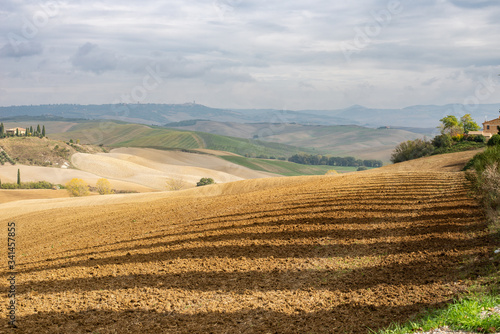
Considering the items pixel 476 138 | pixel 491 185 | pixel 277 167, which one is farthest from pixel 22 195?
pixel 277 167

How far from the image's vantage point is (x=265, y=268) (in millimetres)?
11680

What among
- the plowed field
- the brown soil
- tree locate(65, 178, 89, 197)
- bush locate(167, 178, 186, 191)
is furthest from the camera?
bush locate(167, 178, 186, 191)

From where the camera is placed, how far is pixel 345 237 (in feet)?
46.4

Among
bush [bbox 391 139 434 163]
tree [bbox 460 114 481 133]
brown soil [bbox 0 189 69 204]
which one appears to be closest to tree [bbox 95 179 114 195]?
brown soil [bbox 0 189 69 204]

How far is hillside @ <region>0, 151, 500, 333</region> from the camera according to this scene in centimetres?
871

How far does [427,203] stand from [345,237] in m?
6.95

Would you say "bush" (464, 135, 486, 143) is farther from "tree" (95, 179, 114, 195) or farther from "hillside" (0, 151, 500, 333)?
"tree" (95, 179, 114, 195)

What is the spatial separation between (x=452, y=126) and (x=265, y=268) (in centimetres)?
7736

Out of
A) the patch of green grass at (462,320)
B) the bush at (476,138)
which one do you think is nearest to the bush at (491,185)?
the patch of green grass at (462,320)

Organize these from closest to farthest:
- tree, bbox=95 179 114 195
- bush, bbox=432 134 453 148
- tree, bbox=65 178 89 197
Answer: bush, bbox=432 134 453 148
tree, bbox=65 178 89 197
tree, bbox=95 179 114 195

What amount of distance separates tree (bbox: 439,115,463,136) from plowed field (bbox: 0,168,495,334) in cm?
6260

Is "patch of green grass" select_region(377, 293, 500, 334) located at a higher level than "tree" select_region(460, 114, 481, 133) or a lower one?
lower

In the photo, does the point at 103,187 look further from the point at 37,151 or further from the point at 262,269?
the point at 262,269

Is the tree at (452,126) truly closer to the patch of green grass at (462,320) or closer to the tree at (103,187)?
the tree at (103,187)
